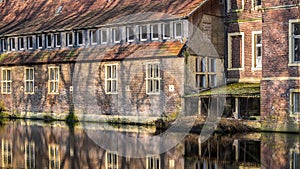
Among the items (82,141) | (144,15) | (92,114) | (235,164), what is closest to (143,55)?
(144,15)

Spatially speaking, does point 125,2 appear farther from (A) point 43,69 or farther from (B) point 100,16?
(A) point 43,69

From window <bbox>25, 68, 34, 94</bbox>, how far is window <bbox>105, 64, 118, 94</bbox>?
6.15 meters

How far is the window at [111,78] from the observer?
3200 centimetres

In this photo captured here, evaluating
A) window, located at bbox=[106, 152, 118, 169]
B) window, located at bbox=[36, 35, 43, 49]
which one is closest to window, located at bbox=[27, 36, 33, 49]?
window, located at bbox=[36, 35, 43, 49]

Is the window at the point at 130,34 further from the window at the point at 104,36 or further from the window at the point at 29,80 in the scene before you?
the window at the point at 29,80

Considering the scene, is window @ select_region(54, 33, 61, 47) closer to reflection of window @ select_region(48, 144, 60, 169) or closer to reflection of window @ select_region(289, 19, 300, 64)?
reflection of window @ select_region(289, 19, 300, 64)

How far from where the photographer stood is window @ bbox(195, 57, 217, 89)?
29.7 m

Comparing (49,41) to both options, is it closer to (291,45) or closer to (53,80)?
(53,80)

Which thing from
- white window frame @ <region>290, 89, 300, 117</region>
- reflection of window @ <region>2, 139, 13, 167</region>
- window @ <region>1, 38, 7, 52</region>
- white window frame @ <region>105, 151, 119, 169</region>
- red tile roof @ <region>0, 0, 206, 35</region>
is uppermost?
red tile roof @ <region>0, 0, 206, 35</region>

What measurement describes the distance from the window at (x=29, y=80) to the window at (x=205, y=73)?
37.0 feet

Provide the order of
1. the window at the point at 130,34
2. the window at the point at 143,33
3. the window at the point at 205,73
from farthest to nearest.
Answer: the window at the point at 130,34 < the window at the point at 143,33 < the window at the point at 205,73

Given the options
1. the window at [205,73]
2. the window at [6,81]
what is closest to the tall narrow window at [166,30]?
the window at [205,73]

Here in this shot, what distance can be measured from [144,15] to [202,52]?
359cm

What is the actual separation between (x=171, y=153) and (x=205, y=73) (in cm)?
1280
